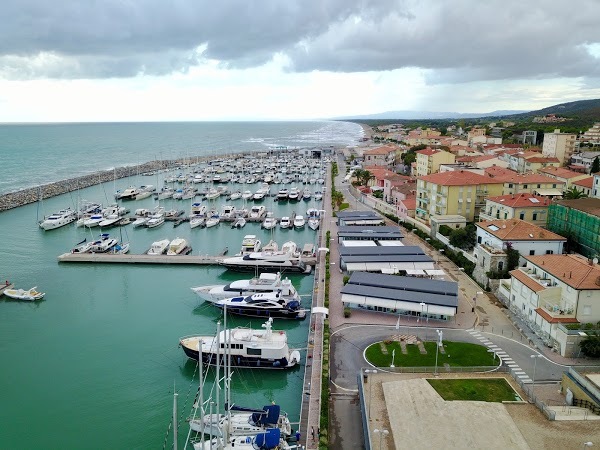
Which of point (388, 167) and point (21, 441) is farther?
point (388, 167)

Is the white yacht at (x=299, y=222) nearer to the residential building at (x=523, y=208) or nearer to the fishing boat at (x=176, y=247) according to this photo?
the fishing boat at (x=176, y=247)

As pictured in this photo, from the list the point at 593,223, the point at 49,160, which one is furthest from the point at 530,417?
the point at 49,160

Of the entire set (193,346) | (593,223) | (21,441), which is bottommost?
(21,441)

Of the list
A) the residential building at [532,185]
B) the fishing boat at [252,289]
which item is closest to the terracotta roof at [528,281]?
the fishing boat at [252,289]

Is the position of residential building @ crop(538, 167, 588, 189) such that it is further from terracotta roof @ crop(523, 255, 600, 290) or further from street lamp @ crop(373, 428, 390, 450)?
street lamp @ crop(373, 428, 390, 450)

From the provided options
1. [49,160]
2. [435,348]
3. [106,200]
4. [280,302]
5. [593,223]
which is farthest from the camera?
[49,160]

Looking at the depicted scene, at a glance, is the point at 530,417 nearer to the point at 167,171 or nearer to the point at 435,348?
the point at 435,348
